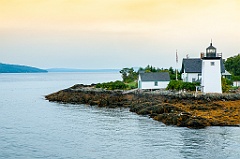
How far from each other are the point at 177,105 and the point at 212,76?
8.90 meters

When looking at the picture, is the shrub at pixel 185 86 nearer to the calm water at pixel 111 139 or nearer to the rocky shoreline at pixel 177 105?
the rocky shoreline at pixel 177 105

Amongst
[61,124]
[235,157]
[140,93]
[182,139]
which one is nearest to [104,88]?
[140,93]

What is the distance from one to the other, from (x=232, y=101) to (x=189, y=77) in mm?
12094

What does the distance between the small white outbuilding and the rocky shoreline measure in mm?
2877

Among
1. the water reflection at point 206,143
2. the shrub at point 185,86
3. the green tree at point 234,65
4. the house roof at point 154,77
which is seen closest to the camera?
the water reflection at point 206,143

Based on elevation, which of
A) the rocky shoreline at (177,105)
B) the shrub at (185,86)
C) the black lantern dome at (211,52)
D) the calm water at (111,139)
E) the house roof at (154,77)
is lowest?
the calm water at (111,139)

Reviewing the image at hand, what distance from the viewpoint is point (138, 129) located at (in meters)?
26.7

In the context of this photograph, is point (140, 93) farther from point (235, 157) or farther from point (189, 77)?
point (235, 157)

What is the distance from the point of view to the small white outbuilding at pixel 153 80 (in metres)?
50.7

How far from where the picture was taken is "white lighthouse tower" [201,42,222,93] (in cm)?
4344

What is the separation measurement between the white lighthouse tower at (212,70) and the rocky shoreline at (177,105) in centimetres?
244

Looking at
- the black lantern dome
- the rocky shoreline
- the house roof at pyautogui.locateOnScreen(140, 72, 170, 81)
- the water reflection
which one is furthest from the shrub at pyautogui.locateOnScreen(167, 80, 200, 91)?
the water reflection

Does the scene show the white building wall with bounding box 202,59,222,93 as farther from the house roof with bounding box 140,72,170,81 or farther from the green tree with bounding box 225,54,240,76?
the green tree with bounding box 225,54,240,76

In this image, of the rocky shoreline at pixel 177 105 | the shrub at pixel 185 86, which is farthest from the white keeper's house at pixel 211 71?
the rocky shoreline at pixel 177 105
